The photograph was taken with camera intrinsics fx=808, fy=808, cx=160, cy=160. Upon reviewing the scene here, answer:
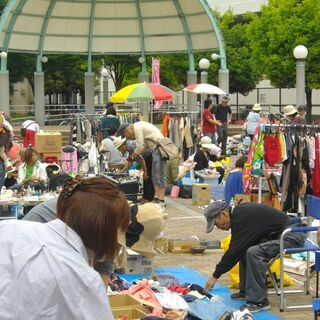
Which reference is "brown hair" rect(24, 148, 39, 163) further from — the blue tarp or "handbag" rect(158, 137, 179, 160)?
the blue tarp

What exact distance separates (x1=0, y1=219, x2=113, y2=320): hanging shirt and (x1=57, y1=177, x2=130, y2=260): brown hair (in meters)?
0.20

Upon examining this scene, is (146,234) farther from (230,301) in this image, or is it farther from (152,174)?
(152,174)

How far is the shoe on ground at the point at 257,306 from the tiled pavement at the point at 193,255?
11 cm

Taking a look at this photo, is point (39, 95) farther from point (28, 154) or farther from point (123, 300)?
point (123, 300)

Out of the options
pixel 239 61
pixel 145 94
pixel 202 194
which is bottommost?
pixel 202 194

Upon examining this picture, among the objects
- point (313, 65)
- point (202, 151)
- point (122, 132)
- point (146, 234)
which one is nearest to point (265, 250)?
point (146, 234)

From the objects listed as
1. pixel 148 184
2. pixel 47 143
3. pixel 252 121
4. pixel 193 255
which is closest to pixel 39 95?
pixel 252 121

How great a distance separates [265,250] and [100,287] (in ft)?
19.5

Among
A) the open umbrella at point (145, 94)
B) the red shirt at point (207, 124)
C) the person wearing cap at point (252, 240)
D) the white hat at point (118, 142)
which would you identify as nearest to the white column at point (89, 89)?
the open umbrella at point (145, 94)

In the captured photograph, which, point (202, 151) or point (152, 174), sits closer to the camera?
point (152, 174)

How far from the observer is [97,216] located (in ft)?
8.14

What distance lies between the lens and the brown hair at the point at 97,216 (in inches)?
96.7

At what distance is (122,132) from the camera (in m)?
16.2

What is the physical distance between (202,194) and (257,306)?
25.1ft
